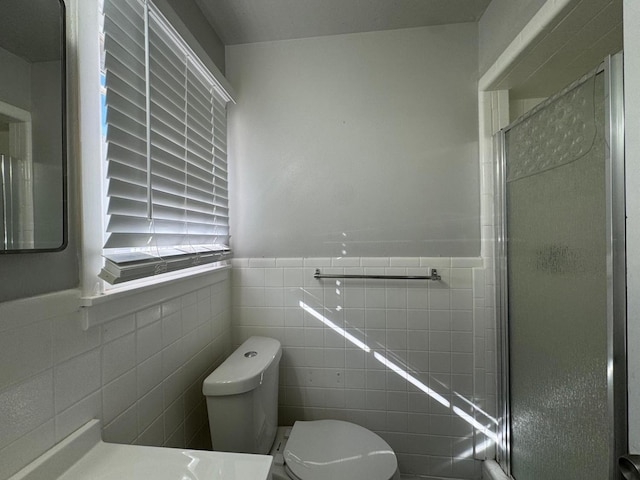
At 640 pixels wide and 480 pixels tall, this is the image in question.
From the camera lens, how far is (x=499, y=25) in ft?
4.27

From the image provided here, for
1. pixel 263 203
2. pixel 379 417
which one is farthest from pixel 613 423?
pixel 263 203

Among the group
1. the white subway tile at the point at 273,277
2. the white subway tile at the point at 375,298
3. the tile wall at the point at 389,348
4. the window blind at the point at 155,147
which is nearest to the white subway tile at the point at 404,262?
the tile wall at the point at 389,348

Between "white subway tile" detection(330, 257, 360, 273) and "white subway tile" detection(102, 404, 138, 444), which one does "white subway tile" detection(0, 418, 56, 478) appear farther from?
"white subway tile" detection(330, 257, 360, 273)

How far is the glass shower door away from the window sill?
1.39 meters

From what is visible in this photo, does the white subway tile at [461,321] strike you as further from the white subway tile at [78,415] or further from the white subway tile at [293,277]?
the white subway tile at [78,415]

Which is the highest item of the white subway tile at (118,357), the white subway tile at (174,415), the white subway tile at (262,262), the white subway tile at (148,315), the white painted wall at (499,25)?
the white painted wall at (499,25)

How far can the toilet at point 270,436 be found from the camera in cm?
109

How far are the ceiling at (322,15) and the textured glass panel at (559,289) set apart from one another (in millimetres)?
678

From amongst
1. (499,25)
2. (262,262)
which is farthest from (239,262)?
(499,25)

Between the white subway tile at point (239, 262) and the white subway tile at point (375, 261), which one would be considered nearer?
the white subway tile at point (375, 261)

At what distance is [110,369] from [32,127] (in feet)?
2.12

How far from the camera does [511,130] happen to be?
1376 millimetres

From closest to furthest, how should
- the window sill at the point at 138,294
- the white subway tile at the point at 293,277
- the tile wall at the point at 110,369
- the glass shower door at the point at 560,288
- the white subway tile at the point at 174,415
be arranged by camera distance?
the tile wall at the point at 110,369, the window sill at the point at 138,294, the glass shower door at the point at 560,288, the white subway tile at the point at 174,415, the white subway tile at the point at 293,277

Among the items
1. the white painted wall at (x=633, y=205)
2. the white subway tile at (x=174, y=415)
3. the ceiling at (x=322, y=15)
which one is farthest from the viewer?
the ceiling at (x=322, y=15)
